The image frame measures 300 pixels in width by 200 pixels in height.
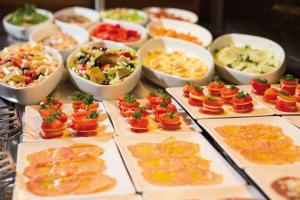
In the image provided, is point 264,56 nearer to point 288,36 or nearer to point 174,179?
point 288,36

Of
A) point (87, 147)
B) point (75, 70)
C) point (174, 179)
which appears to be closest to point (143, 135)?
point (87, 147)

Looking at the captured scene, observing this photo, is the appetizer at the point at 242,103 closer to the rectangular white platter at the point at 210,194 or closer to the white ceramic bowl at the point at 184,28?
the rectangular white platter at the point at 210,194

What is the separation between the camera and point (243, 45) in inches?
145

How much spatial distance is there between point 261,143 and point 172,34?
1.93 meters

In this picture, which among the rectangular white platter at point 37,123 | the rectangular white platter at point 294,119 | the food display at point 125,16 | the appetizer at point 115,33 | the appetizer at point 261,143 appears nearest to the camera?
the appetizer at point 261,143

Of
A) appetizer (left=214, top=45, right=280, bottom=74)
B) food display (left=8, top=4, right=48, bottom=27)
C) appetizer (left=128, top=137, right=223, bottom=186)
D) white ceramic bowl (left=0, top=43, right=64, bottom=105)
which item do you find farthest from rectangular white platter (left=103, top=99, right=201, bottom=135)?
food display (left=8, top=4, right=48, bottom=27)

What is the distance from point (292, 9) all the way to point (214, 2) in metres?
1.53

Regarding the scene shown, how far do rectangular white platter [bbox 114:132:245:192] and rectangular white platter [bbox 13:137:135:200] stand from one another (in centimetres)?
3

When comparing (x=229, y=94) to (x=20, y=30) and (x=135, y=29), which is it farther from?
(x=20, y=30)

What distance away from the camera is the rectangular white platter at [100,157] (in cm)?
187

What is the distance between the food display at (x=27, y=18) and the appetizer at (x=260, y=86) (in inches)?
Result: 88.2

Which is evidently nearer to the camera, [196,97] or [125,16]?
[196,97]

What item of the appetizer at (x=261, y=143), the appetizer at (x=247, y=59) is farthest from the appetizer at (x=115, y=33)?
the appetizer at (x=261, y=143)

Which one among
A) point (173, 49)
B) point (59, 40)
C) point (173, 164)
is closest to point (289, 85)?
point (173, 49)
